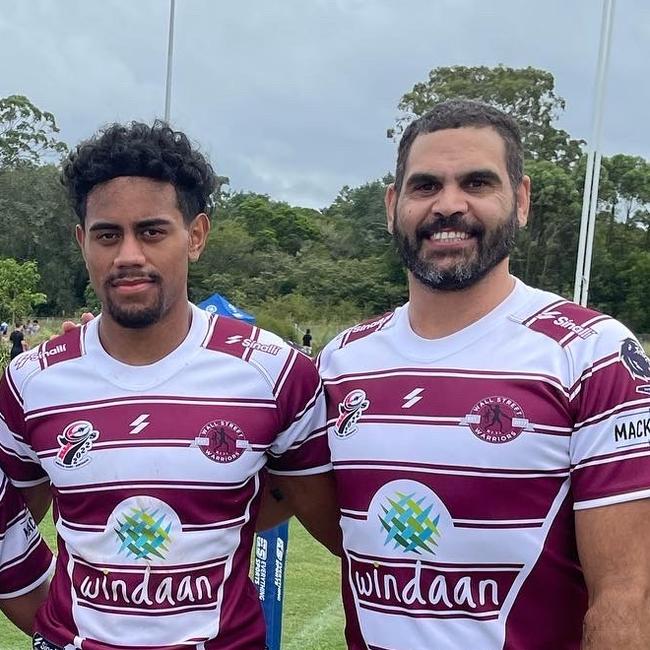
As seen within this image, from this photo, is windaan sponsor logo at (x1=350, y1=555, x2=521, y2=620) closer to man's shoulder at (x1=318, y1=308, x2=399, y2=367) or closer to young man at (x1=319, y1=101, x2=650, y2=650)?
young man at (x1=319, y1=101, x2=650, y2=650)

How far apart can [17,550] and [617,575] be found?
1.76m

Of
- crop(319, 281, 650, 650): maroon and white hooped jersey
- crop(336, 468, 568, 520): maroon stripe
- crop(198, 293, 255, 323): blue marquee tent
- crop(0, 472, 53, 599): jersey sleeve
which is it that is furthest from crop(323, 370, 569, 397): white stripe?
crop(198, 293, 255, 323): blue marquee tent

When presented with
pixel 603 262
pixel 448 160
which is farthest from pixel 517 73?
pixel 448 160

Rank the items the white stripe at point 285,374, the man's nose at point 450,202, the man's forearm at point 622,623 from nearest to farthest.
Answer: the man's forearm at point 622,623 < the man's nose at point 450,202 < the white stripe at point 285,374

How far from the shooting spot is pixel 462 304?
2.19 meters

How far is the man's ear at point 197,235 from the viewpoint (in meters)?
2.46

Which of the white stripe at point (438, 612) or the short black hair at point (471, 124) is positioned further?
the short black hair at point (471, 124)

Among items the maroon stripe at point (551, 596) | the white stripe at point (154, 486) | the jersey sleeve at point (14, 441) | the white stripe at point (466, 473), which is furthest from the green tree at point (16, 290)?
the maroon stripe at point (551, 596)

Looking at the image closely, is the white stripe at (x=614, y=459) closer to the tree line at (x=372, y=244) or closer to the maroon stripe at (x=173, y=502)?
the maroon stripe at (x=173, y=502)

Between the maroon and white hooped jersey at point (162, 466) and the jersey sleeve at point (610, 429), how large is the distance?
775mm

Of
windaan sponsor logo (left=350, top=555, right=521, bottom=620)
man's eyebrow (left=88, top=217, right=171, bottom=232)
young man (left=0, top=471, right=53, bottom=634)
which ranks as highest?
man's eyebrow (left=88, top=217, right=171, bottom=232)

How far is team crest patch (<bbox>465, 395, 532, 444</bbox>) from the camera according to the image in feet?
6.42

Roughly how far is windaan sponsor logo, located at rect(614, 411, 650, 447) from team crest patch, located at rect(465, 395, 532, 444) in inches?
7.9

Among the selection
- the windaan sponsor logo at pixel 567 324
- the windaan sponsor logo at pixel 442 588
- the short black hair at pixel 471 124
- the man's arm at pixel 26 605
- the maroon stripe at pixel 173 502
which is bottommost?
the man's arm at pixel 26 605
